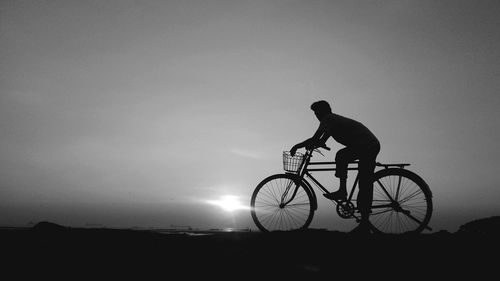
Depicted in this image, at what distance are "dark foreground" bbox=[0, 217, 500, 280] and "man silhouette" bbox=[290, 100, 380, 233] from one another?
1496 millimetres

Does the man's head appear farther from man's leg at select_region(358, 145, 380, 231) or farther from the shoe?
the shoe

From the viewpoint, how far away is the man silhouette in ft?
20.7

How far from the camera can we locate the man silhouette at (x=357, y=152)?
6.31 meters

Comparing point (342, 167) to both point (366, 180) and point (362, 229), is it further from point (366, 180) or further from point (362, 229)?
point (362, 229)

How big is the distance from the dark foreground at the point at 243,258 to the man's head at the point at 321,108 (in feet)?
9.23

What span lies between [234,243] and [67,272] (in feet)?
7.48

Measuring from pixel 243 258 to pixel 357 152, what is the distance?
384 cm

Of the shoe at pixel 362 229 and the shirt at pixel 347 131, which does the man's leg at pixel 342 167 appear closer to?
the shirt at pixel 347 131

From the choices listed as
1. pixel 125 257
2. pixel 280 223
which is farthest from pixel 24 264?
pixel 280 223

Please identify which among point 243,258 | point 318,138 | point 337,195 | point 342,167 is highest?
point 318,138

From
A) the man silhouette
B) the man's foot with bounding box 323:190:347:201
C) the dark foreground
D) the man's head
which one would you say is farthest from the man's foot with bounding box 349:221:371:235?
the man's head

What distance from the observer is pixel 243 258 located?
11.1ft

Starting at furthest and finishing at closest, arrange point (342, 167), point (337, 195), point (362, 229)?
1. point (337, 195)
2. point (342, 167)
3. point (362, 229)

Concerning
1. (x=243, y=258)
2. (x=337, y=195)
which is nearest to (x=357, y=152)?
(x=337, y=195)
